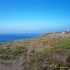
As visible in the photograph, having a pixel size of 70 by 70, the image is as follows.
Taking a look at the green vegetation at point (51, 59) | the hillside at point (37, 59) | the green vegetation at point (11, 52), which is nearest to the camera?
the green vegetation at point (51, 59)

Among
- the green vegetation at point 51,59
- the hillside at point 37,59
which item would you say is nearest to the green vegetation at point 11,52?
the hillside at point 37,59

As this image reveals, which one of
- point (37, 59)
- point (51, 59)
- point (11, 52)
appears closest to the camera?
point (51, 59)

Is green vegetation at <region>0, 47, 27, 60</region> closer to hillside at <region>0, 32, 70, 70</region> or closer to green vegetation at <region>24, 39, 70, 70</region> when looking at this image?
hillside at <region>0, 32, 70, 70</region>

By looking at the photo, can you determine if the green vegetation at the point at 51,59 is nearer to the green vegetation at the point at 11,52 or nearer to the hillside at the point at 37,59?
the hillside at the point at 37,59

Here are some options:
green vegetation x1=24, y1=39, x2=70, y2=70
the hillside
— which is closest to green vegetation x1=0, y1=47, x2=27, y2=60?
the hillside

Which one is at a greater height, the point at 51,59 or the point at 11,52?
the point at 11,52

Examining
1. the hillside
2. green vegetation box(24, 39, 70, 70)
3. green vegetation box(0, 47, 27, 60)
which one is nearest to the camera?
green vegetation box(24, 39, 70, 70)

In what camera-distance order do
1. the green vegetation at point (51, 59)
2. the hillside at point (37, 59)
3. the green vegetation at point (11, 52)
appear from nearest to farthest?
the green vegetation at point (51, 59) < the hillside at point (37, 59) < the green vegetation at point (11, 52)

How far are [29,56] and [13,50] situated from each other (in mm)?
2682

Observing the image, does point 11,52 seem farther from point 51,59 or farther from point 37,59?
point 51,59

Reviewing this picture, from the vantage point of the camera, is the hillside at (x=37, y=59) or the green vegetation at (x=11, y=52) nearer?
the hillside at (x=37, y=59)

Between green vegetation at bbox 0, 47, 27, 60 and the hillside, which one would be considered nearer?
the hillside

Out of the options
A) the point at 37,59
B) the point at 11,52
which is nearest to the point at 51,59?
the point at 37,59

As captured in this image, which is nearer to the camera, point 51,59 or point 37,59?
point 51,59
